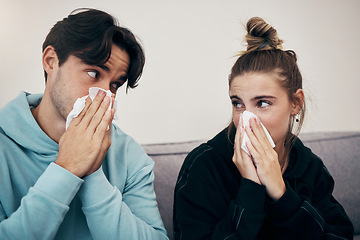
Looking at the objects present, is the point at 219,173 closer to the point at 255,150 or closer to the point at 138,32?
the point at 255,150

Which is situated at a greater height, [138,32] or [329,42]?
[138,32]

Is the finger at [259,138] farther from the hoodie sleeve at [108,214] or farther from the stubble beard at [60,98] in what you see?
the stubble beard at [60,98]

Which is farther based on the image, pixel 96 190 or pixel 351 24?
pixel 351 24

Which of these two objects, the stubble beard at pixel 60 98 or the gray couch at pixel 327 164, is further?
the gray couch at pixel 327 164

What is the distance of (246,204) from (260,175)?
0.37ft

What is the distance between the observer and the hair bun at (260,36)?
122cm

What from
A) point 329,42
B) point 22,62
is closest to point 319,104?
point 329,42

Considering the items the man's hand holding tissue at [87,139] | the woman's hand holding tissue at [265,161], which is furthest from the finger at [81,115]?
the woman's hand holding tissue at [265,161]

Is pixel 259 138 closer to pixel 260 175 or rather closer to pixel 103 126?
pixel 260 175

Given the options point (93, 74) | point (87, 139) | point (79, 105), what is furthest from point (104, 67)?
point (87, 139)

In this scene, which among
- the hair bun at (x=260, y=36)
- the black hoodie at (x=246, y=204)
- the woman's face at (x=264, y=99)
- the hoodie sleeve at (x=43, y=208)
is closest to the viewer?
the hoodie sleeve at (x=43, y=208)

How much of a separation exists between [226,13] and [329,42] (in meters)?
0.67

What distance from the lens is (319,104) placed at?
189 cm

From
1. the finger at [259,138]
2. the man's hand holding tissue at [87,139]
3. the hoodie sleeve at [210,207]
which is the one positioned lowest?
the hoodie sleeve at [210,207]
